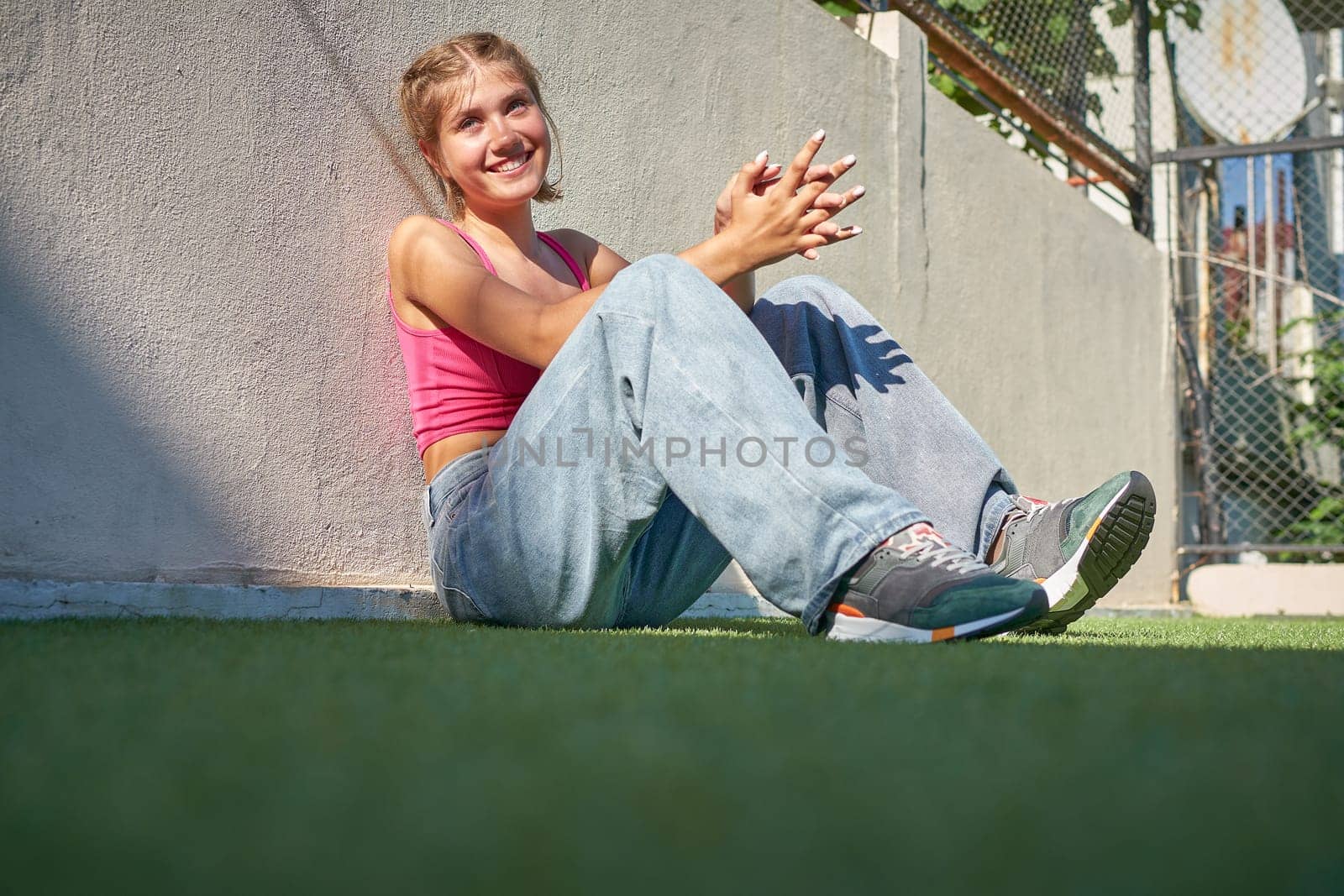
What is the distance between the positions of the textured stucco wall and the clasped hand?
2316mm

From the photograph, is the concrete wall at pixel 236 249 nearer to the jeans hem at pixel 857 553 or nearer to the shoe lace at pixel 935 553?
the jeans hem at pixel 857 553

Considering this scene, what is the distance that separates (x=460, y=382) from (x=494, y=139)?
0.49m

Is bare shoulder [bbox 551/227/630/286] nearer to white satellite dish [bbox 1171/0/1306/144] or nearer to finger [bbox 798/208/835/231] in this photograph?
finger [bbox 798/208/835/231]

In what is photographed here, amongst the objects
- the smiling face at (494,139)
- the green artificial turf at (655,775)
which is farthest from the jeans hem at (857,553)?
the smiling face at (494,139)

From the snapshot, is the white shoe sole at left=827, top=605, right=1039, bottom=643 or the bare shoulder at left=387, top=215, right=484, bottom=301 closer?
the white shoe sole at left=827, top=605, right=1039, bottom=643

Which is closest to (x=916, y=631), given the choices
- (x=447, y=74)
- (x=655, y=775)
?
(x=655, y=775)

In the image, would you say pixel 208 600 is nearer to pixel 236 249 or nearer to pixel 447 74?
pixel 236 249

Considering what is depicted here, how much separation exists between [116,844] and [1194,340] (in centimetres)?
711

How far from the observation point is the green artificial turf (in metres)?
0.61

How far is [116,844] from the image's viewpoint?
64cm

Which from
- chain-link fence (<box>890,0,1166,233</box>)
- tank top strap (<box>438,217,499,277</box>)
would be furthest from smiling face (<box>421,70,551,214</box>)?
chain-link fence (<box>890,0,1166,233</box>)

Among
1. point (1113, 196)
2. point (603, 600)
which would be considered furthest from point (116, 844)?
point (1113, 196)

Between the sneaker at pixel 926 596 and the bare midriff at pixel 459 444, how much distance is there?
779 millimetres

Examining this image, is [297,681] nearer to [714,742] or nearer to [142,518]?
[714,742]
